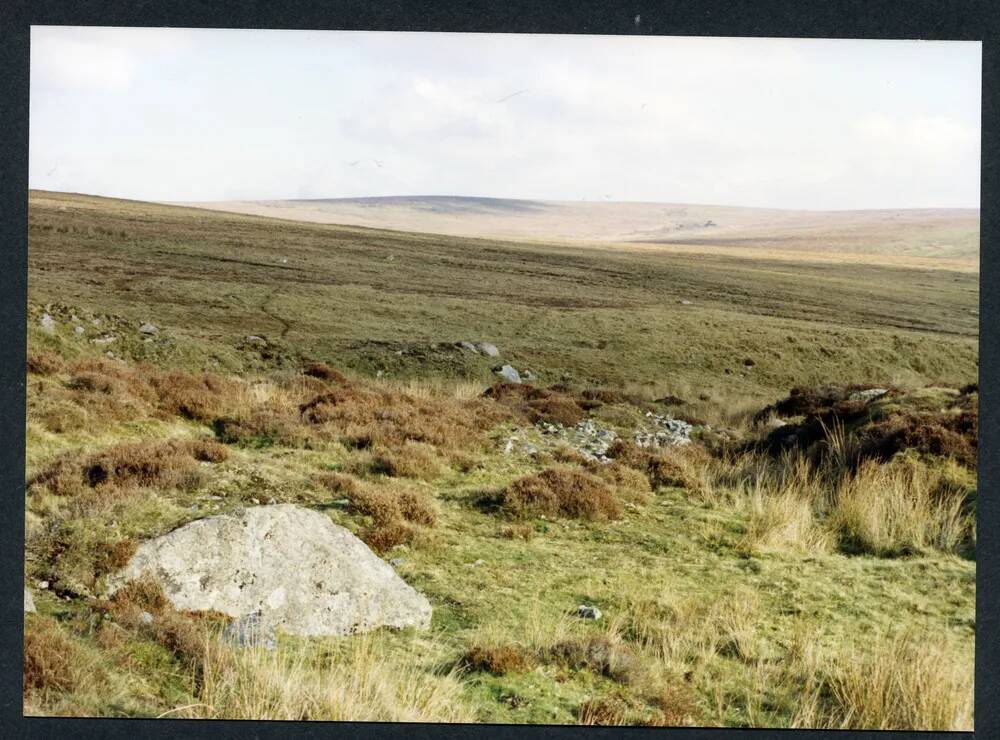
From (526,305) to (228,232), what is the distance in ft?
79.2

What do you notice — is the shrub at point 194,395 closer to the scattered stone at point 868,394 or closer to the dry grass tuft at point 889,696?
the dry grass tuft at point 889,696

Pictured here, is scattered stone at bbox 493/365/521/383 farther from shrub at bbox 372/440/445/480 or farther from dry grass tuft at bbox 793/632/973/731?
dry grass tuft at bbox 793/632/973/731

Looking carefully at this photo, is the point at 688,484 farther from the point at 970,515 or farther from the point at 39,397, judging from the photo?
the point at 39,397

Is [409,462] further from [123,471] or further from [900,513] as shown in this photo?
[900,513]

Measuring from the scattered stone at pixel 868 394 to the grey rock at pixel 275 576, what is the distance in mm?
9496

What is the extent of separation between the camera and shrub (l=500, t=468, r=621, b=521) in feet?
30.9

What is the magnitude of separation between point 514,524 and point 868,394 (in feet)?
26.8

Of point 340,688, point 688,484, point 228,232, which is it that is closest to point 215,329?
point 688,484

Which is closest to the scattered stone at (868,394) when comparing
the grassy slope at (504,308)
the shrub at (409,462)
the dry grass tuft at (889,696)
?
the grassy slope at (504,308)

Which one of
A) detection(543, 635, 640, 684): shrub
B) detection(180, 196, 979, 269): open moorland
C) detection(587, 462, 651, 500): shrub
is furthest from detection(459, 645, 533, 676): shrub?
detection(180, 196, 979, 269): open moorland

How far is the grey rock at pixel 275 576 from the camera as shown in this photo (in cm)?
672

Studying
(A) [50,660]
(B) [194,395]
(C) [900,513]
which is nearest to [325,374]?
(B) [194,395]

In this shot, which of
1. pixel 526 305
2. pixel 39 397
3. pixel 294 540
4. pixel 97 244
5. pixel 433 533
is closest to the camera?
pixel 294 540

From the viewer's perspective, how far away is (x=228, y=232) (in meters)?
47.9
